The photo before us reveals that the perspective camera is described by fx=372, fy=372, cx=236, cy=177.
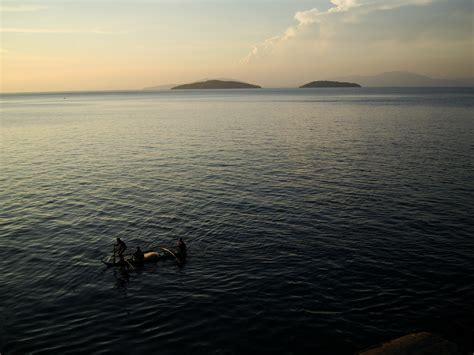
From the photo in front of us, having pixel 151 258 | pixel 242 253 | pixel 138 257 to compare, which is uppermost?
pixel 138 257

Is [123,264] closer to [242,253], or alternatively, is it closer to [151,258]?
[151,258]

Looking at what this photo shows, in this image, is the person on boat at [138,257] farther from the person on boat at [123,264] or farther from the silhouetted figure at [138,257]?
the person on boat at [123,264]

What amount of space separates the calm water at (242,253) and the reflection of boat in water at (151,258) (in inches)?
26.1

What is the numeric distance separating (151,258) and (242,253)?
23.7ft

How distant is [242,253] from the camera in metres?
30.3

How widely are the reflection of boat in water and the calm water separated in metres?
0.66

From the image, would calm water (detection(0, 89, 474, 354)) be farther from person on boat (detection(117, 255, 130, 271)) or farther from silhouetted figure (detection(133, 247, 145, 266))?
silhouetted figure (detection(133, 247, 145, 266))

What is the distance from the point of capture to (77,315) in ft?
74.3

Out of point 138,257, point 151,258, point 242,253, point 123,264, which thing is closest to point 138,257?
point 138,257

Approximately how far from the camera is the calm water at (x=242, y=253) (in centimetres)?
2089

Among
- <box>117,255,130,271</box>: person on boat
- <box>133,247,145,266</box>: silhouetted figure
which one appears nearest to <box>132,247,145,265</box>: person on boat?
<box>133,247,145,266</box>: silhouetted figure

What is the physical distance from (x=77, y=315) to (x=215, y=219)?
17.3 meters

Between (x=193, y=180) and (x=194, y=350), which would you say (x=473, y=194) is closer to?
(x=193, y=180)

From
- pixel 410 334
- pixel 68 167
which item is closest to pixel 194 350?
pixel 410 334
